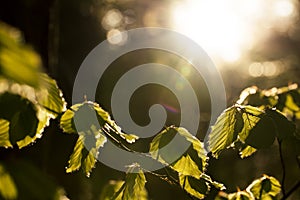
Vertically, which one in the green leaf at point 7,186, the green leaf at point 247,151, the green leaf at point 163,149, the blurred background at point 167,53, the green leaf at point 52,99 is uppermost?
the blurred background at point 167,53

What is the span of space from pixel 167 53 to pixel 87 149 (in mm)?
7302

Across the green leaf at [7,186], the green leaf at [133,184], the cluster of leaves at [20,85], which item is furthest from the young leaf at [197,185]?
the green leaf at [7,186]

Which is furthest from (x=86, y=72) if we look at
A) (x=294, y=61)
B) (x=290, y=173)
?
(x=294, y=61)

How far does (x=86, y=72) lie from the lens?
6.90 metres

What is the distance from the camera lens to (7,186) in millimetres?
496

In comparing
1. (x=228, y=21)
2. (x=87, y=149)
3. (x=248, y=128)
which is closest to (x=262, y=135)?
(x=248, y=128)

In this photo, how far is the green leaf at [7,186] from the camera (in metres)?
0.48

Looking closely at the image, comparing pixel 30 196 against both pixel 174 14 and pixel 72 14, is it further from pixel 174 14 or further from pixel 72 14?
pixel 174 14

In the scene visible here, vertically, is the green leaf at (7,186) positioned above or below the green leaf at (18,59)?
below

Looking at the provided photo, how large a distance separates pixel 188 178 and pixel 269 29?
37.0ft

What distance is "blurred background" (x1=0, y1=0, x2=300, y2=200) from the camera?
4.90m

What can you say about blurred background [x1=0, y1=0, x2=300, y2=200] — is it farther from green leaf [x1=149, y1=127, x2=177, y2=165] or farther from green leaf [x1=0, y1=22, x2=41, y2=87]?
green leaf [x1=0, y1=22, x2=41, y2=87]

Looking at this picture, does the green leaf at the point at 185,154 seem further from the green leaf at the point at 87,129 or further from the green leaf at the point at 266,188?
the green leaf at the point at 266,188

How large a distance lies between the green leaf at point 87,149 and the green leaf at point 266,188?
1.53ft
